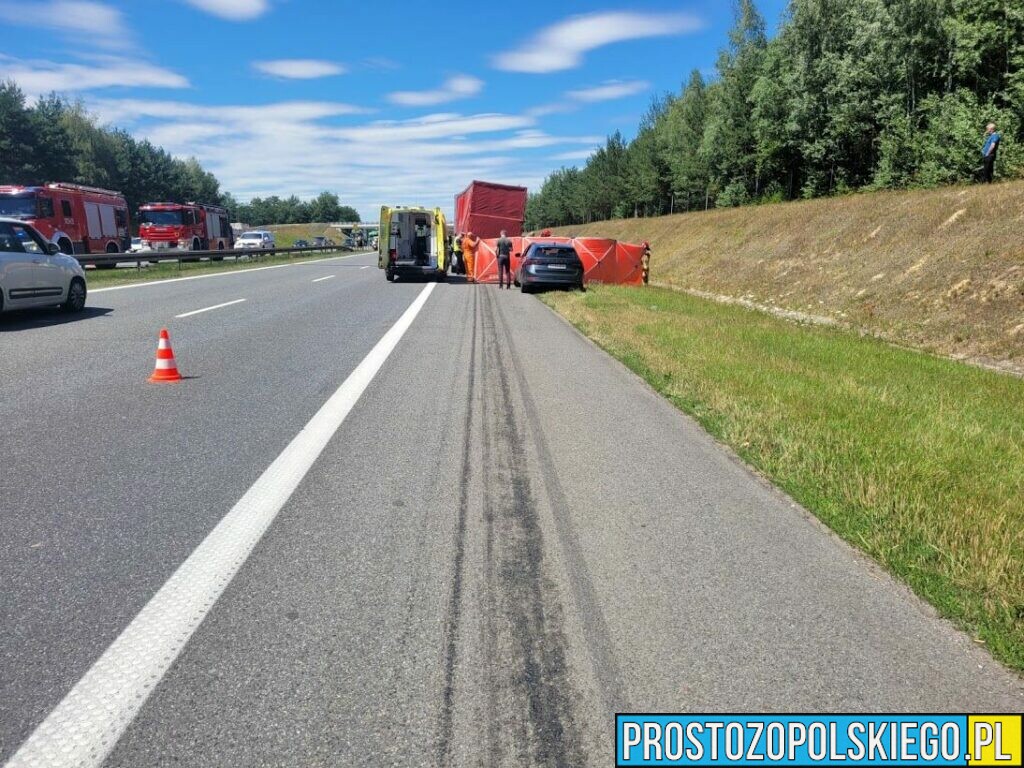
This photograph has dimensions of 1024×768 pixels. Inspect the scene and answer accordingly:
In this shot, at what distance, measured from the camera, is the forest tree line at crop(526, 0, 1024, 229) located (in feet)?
85.0

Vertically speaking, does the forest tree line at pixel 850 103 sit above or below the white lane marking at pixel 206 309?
above

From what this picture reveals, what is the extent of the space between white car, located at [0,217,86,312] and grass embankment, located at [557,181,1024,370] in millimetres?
15780

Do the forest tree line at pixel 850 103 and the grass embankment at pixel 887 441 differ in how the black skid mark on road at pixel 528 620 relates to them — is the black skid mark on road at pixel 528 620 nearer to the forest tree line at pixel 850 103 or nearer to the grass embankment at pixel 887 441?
the grass embankment at pixel 887 441

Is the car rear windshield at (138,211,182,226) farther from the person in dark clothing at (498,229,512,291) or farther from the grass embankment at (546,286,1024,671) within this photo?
the grass embankment at (546,286,1024,671)

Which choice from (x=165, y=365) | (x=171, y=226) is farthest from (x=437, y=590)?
(x=171, y=226)

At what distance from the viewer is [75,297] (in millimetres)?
14297

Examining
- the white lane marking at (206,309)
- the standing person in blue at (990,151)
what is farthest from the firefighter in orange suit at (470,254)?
the standing person in blue at (990,151)

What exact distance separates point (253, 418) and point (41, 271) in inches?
359

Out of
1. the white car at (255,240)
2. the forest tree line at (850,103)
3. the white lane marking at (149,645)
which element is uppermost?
the forest tree line at (850,103)

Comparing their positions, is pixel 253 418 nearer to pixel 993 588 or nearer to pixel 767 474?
pixel 767 474

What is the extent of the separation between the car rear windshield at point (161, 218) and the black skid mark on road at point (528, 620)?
3888 cm

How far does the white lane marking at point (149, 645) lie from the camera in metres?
2.33

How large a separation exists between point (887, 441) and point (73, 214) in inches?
1285

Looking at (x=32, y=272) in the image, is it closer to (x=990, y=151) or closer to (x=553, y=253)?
(x=553, y=253)
